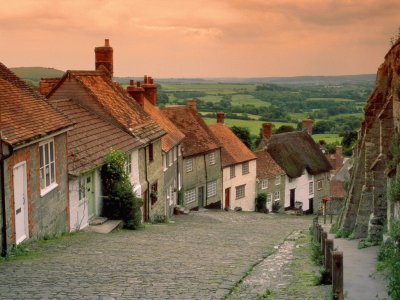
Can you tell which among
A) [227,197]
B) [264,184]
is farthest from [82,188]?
[264,184]

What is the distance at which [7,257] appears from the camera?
1404 cm

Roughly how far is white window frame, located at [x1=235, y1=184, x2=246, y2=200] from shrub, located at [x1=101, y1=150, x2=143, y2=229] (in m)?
27.9

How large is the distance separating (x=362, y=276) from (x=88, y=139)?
14021 mm

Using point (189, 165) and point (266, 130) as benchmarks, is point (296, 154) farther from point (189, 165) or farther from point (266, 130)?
point (189, 165)

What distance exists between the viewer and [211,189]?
47.3m

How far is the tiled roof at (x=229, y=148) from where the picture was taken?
4988 centimetres

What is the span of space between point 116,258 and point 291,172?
141ft

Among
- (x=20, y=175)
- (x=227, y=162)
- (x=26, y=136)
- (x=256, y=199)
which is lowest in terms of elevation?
(x=256, y=199)

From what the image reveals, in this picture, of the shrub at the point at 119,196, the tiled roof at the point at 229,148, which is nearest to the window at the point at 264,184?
the tiled roof at the point at 229,148

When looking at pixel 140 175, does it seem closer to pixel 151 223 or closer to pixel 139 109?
pixel 151 223

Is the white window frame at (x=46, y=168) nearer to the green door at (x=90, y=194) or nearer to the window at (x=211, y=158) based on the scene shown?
the green door at (x=90, y=194)

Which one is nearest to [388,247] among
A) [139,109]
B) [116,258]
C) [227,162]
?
[116,258]

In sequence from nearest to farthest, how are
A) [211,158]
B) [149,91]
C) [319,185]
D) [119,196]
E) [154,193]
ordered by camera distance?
1. [119,196]
2. [154,193]
3. [149,91]
4. [211,158]
5. [319,185]

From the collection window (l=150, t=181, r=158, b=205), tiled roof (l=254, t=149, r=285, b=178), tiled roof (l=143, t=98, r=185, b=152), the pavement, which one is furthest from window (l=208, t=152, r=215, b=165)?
the pavement
